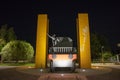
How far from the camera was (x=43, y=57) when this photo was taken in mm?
16594

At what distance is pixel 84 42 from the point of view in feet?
55.0

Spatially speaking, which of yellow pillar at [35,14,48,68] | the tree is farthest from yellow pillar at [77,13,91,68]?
the tree

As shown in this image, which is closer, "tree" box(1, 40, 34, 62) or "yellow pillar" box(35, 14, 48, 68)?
"yellow pillar" box(35, 14, 48, 68)

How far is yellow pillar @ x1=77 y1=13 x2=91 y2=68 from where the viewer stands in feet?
54.0

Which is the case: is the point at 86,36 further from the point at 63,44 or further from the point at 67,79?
the point at 67,79

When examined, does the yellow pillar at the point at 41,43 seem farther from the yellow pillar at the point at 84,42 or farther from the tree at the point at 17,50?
the tree at the point at 17,50

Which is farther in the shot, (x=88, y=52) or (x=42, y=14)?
(x=42, y=14)

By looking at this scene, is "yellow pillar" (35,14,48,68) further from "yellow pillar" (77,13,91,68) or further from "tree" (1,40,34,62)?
"tree" (1,40,34,62)

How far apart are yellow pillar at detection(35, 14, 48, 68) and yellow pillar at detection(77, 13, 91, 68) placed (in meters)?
4.15

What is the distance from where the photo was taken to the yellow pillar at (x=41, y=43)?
54.3ft

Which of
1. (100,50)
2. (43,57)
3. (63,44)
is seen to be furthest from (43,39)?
(100,50)

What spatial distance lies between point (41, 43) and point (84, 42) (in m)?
5.02

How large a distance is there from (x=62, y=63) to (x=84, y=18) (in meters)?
7.73

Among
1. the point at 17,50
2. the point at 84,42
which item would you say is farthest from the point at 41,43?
the point at 17,50
